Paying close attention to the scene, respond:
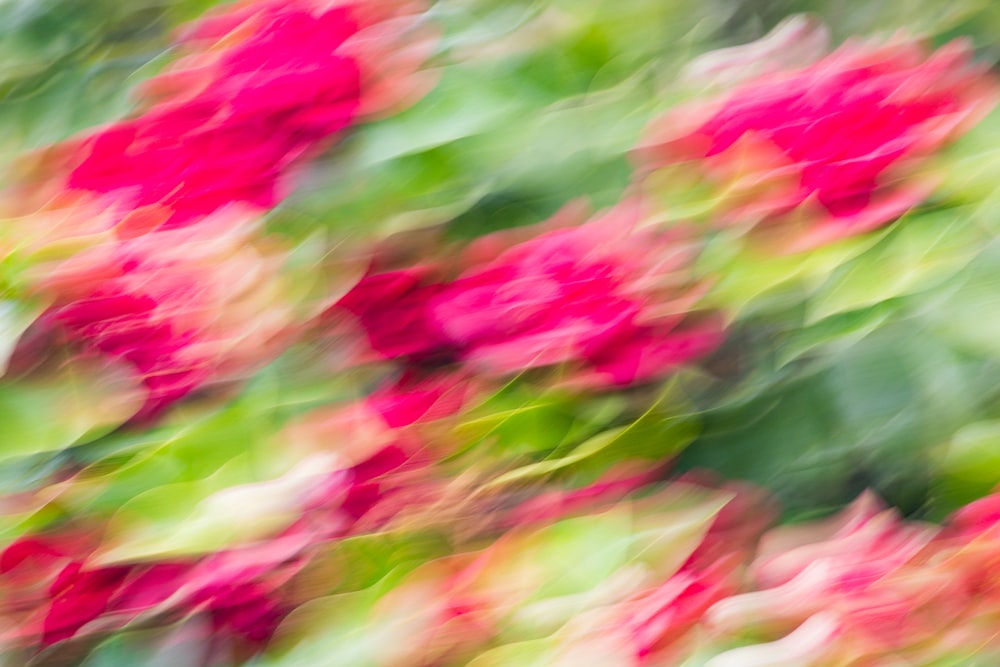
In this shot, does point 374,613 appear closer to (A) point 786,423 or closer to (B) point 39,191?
(A) point 786,423

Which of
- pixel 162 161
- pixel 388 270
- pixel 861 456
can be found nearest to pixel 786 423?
pixel 861 456

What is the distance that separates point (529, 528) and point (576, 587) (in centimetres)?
3

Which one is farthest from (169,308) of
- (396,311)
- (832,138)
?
(832,138)

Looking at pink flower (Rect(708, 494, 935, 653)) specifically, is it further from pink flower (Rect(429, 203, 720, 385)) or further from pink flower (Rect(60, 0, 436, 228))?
pink flower (Rect(60, 0, 436, 228))

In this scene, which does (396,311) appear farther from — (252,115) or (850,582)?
(850,582)

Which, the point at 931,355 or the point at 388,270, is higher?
the point at 388,270

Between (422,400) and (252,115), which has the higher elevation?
(252,115)

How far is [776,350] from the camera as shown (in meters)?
0.45

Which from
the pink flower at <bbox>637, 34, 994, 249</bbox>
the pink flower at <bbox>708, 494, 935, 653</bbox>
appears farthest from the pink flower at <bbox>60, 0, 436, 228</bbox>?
the pink flower at <bbox>708, 494, 935, 653</bbox>

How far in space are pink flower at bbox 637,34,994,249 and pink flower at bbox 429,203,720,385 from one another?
40 mm

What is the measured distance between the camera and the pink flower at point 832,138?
433 millimetres

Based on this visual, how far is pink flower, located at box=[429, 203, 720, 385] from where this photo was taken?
431mm

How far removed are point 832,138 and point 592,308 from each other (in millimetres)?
117

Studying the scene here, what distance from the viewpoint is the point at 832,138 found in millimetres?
438
